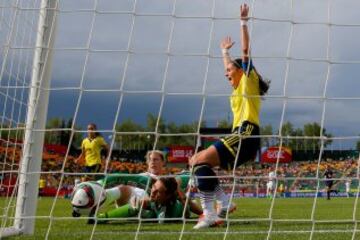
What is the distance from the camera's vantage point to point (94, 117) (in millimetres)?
4367

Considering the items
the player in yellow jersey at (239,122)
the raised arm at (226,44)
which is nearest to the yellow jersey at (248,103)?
the player in yellow jersey at (239,122)

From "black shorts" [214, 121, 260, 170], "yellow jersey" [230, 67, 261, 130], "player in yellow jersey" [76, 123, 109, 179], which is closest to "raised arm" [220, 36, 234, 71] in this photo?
"yellow jersey" [230, 67, 261, 130]

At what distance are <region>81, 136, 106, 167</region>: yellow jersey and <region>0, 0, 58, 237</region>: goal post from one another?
684 cm

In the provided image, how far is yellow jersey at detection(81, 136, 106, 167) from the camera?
11.1 meters

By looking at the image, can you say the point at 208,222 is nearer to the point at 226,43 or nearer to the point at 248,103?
the point at 248,103

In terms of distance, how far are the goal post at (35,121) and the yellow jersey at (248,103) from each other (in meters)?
1.64

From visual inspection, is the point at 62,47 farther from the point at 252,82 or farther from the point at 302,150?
the point at 302,150

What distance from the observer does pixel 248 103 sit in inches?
193

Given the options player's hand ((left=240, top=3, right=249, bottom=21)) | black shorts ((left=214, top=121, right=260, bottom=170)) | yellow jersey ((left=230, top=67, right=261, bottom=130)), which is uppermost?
player's hand ((left=240, top=3, right=249, bottom=21))

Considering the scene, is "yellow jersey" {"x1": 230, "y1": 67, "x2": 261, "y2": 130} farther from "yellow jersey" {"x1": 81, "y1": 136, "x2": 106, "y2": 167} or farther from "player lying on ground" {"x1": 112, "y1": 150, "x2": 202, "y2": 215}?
"yellow jersey" {"x1": 81, "y1": 136, "x2": 106, "y2": 167}

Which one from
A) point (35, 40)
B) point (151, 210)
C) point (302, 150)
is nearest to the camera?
point (35, 40)

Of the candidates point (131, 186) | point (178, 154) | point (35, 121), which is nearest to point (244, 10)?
point (35, 121)

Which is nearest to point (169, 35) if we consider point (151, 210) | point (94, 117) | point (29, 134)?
point (94, 117)

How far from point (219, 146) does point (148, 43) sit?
1.34 meters
